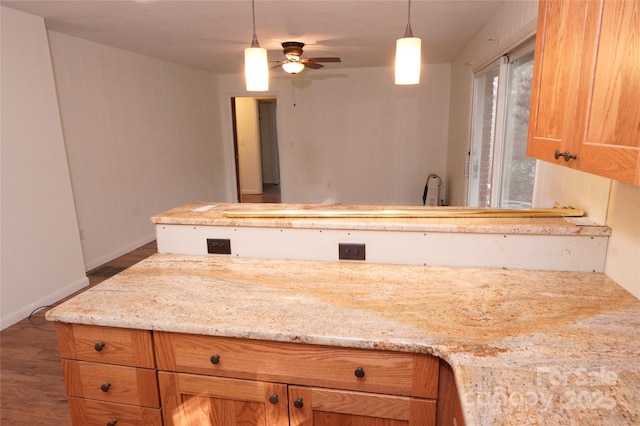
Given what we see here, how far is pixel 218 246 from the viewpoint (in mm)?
1798

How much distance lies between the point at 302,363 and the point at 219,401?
0.33 meters

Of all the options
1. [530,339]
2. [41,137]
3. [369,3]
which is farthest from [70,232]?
[530,339]

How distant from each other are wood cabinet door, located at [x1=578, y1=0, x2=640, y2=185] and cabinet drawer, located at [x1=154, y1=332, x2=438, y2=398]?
2.24 ft

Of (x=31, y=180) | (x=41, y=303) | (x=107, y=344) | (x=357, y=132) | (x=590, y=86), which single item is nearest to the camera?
(x=590, y=86)

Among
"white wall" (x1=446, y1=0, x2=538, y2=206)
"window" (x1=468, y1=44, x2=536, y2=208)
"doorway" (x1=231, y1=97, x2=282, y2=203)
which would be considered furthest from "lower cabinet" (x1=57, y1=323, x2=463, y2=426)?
"doorway" (x1=231, y1=97, x2=282, y2=203)

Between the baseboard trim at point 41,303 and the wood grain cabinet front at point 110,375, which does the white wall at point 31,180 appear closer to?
the baseboard trim at point 41,303

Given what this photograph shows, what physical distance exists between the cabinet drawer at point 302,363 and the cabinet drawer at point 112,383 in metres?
0.09

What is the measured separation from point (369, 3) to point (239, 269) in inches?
92.0

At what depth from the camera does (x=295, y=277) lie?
154 centimetres

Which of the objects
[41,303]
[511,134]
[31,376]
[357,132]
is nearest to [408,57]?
[511,134]

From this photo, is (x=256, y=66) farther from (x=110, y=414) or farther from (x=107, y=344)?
(x=110, y=414)

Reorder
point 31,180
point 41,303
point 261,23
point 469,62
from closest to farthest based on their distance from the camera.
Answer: point 31,180, point 41,303, point 261,23, point 469,62

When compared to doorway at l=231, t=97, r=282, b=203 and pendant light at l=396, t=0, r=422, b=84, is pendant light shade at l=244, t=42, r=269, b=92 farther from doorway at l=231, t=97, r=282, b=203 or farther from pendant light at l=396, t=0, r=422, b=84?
doorway at l=231, t=97, r=282, b=203

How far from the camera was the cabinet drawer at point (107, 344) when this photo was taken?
49.6 inches
